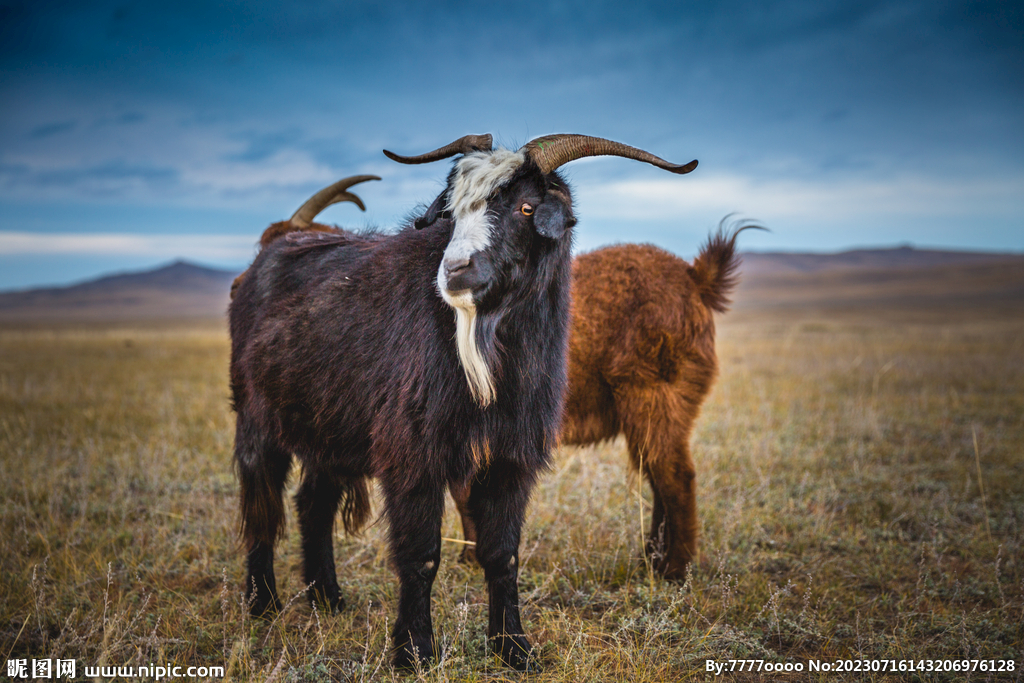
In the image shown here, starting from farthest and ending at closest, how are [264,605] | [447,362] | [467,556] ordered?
[467,556]
[264,605]
[447,362]

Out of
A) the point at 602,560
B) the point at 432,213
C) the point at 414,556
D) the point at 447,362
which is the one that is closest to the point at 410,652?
the point at 414,556

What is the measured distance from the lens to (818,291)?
98.4 meters

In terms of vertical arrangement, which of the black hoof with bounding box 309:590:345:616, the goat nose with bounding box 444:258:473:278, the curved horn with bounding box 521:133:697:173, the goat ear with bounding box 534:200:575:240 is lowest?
the black hoof with bounding box 309:590:345:616

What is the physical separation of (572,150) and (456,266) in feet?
3.26

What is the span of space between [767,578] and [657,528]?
88cm

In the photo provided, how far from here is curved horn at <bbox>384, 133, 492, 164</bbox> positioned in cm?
322

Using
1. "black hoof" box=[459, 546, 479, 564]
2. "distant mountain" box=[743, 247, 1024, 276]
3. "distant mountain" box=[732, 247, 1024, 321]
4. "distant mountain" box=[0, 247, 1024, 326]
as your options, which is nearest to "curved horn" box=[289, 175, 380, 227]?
"black hoof" box=[459, 546, 479, 564]

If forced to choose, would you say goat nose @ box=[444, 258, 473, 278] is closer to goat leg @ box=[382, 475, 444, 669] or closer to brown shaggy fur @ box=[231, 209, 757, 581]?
goat leg @ box=[382, 475, 444, 669]

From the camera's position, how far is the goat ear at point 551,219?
2.86 meters

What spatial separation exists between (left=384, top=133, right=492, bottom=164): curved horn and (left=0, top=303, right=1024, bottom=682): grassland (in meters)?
2.24

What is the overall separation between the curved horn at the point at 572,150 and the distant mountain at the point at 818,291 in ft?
93.4

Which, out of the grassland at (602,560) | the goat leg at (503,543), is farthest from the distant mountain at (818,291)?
the goat leg at (503,543)

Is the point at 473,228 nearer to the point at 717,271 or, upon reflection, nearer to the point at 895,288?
the point at 717,271

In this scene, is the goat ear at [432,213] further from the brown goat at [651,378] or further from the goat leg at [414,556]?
the brown goat at [651,378]
